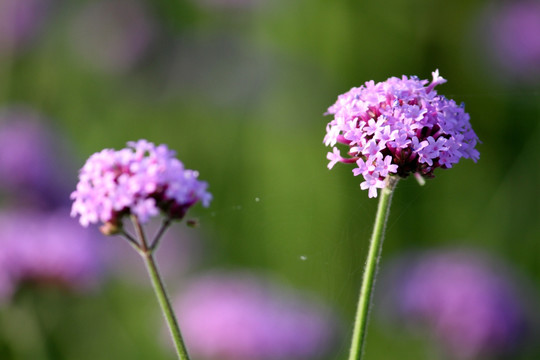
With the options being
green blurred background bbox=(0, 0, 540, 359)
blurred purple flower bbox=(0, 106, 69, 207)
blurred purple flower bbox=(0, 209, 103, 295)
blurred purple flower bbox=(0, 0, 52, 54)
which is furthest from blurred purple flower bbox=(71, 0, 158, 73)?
blurred purple flower bbox=(0, 209, 103, 295)

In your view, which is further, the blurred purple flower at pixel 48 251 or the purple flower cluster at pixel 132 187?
the blurred purple flower at pixel 48 251

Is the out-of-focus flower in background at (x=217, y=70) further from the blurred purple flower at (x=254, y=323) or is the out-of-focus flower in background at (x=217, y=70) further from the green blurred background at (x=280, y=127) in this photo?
the blurred purple flower at (x=254, y=323)

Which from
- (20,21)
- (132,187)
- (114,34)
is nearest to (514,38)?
(114,34)

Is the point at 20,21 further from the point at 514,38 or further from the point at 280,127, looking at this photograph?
the point at 514,38

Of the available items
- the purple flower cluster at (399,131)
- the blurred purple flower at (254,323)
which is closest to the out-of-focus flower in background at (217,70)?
the blurred purple flower at (254,323)

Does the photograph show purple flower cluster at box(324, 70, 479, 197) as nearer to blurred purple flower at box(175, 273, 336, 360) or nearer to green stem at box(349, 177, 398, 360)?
green stem at box(349, 177, 398, 360)

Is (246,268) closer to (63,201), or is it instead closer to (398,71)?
(63,201)
